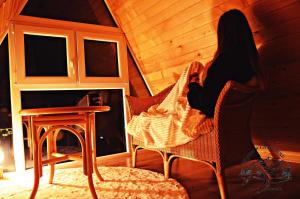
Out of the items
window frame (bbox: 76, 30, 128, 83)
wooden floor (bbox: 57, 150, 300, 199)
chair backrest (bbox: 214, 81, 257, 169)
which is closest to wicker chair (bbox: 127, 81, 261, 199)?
chair backrest (bbox: 214, 81, 257, 169)

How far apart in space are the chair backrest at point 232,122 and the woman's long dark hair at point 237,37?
9.6 inches

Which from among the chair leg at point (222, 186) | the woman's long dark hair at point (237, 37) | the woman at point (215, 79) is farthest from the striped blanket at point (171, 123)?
the woman's long dark hair at point (237, 37)

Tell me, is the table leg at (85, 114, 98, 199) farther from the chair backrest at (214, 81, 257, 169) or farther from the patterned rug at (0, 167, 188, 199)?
the chair backrest at (214, 81, 257, 169)

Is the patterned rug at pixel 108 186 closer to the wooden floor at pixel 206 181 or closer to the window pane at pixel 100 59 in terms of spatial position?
the wooden floor at pixel 206 181

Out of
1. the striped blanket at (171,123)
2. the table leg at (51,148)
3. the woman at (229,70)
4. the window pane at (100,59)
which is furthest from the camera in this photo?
the window pane at (100,59)

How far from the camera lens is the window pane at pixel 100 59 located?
3.05m

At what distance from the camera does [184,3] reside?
225 cm

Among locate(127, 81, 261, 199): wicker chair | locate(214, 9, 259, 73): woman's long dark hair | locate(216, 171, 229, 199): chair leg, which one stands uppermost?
locate(214, 9, 259, 73): woman's long dark hair

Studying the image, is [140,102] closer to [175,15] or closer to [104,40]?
[175,15]

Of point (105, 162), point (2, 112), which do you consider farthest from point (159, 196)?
point (2, 112)

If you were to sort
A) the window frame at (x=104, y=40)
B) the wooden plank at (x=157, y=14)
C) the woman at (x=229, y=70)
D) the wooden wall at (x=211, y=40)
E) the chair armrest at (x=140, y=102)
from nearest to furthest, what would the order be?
the woman at (x=229, y=70) < the wooden wall at (x=211, y=40) < the wooden plank at (x=157, y=14) < the chair armrest at (x=140, y=102) < the window frame at (x=104, y=40)

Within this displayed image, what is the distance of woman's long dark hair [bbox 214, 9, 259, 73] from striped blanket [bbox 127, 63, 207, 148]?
460 millimetres

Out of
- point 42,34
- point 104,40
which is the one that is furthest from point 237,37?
point 42,34

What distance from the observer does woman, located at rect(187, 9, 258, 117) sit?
146cm
